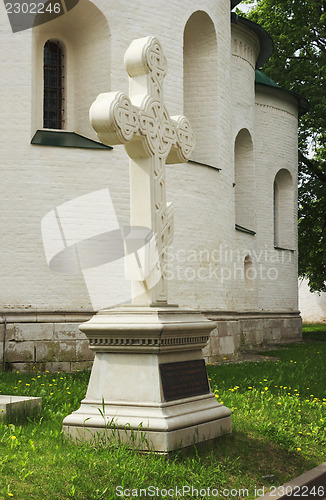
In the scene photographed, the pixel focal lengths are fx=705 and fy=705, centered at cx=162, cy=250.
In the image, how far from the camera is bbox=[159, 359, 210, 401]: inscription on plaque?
18.9ft

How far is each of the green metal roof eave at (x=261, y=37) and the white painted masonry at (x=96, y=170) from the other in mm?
2220

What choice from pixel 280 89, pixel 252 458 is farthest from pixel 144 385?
pixel 280 89

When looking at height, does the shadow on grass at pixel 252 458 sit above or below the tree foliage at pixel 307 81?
below

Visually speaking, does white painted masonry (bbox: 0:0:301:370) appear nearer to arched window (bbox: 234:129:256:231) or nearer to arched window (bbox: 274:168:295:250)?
arched window (bbox: 234:129:256:231)

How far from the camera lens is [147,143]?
20.6 feet

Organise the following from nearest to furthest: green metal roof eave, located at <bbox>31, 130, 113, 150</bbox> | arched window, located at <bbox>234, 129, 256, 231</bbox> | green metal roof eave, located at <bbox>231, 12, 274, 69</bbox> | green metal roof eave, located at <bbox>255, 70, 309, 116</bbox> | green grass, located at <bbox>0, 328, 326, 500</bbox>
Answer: green grass, located at <bbox>0, 328, 326, 500</bbox>
green metal roof eave, located at <bbox>31, 130, 113, 150</bbox>
green metal roof eave, located at <bbox>231, 12, 274, 69</bbox>
arched window, located at <bbox>234, 129, 256, 231</bbox>
green metal roof eave, located at <bbox>255, 70, 309, 116</bbox>

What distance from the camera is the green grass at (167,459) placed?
477 cm

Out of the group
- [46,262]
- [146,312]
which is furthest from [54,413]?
[46,262]

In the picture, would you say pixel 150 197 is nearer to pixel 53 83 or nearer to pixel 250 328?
pixel 53 83

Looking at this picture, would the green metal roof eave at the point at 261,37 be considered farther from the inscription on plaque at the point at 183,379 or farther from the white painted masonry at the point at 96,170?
the inscription on plaque at the point at 183,379

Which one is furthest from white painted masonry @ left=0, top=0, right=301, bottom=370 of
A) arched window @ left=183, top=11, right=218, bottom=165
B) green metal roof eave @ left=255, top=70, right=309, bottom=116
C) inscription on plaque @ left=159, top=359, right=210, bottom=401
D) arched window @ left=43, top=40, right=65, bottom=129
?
inscription on plaque @ left=159, top=359, right=210, bottom=401

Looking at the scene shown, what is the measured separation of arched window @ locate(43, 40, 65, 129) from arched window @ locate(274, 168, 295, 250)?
11.0 metres

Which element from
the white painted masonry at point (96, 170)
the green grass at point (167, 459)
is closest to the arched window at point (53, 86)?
the white painted masonry at point (96, 170)

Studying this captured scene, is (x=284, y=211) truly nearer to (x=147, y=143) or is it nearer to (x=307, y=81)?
(x=307, y=81)
